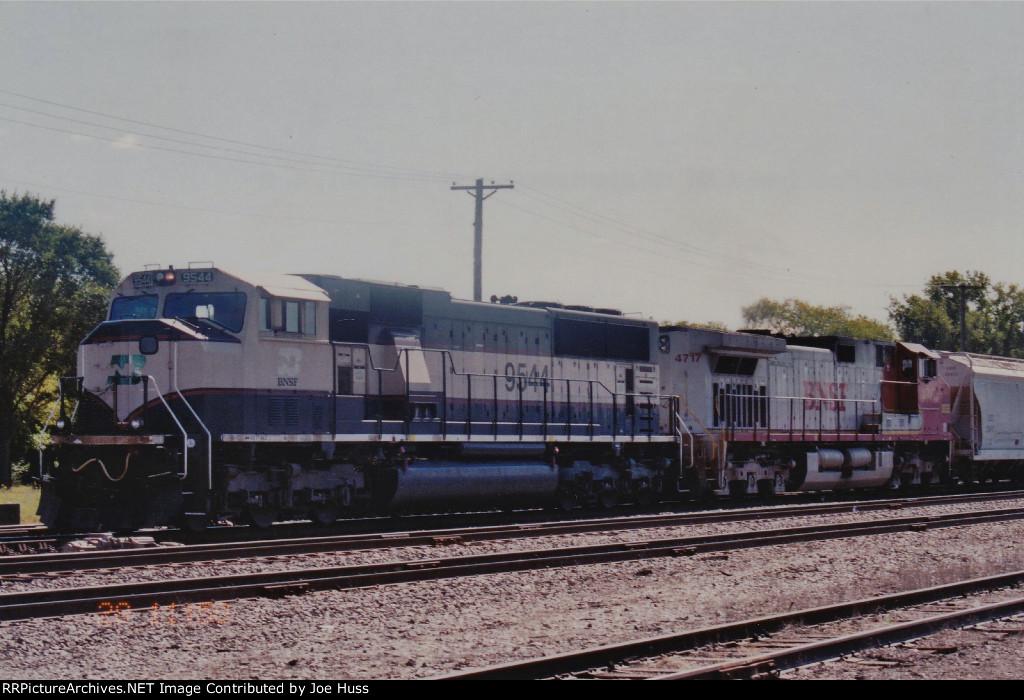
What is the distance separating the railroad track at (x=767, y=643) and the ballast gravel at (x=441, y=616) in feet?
1.58

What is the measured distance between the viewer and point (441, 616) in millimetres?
8242

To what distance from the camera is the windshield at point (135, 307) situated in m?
13.6

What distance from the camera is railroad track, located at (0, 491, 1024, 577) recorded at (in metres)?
10.2

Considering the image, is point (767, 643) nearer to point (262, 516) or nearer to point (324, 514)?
point (262, 516)

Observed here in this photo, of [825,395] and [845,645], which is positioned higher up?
[825,395]

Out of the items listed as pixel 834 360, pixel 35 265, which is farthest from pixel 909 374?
pixel 35 265

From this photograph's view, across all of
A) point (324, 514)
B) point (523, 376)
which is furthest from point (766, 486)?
point (324, 514)

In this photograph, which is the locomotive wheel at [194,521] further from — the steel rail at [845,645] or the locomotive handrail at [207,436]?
the steel rail at [845,645]

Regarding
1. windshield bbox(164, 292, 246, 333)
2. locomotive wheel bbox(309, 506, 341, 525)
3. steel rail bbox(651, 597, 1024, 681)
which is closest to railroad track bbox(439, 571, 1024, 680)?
steel rail bbox(651, 597, 1024, 681)

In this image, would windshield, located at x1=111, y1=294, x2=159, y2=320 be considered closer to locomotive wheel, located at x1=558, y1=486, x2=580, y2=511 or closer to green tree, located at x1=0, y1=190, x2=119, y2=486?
locomotive wheel, located at x1=558, y1=486, x2=580, y2=511

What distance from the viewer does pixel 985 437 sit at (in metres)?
26.3

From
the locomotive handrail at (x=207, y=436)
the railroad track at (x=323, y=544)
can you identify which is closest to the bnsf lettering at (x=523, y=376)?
the railroad track at (x=323, y=544)

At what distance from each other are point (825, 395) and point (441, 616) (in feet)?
54.5

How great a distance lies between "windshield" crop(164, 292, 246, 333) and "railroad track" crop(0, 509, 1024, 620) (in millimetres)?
4146
